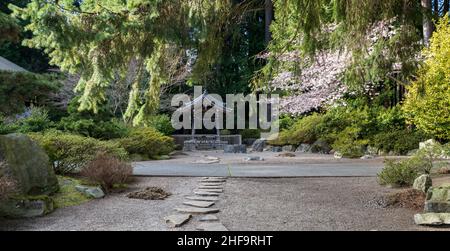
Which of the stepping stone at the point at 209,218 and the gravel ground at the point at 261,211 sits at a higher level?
the stepping stone at the point at 209,218

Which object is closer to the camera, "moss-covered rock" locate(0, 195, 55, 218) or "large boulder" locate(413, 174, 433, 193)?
"moss-covered rock" locate(0, 195, 55, 218)

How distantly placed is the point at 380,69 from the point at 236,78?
60.0ft

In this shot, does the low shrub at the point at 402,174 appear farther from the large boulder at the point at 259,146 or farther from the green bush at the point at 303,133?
the large boulder at the point at 259,146

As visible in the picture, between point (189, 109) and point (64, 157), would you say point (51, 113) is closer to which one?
point (189, 109)

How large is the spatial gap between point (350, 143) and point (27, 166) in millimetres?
10616

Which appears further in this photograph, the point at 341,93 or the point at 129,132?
the point at 341,93

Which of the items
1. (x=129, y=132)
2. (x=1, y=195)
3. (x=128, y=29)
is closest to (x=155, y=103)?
(x=128, y=29)

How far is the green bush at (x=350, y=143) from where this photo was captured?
539 inches

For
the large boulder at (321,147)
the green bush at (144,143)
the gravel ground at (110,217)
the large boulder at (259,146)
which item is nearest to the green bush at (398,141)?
the large boulder at (321,147)

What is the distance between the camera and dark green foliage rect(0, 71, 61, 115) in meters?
4.95

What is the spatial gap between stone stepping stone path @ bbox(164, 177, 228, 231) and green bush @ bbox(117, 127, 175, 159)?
561cm

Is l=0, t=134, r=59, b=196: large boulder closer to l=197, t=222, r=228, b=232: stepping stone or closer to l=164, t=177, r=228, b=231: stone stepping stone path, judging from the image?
l=164, t=177, r=228, b=231: stone stepping stone path

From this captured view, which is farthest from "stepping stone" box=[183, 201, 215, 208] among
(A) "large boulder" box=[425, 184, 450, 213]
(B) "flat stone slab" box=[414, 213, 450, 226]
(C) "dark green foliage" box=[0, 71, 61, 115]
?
(A) "large boulder" box=[425, 184, 450, 213]

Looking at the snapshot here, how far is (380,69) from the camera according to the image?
25.3 ft
